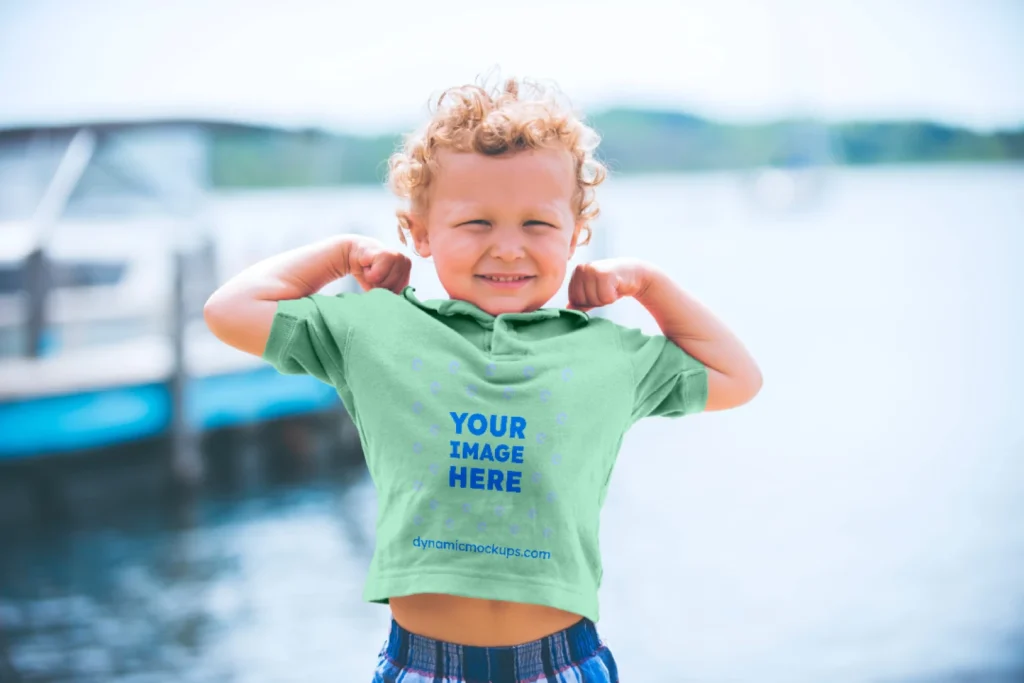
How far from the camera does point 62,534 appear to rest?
7.52 m

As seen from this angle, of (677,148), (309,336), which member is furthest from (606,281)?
(677,148)

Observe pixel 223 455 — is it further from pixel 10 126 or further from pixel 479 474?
pixel 479 474

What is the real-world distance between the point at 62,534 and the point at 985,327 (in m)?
13.4

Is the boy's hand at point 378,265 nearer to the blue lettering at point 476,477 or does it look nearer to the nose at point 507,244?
the nose at point 507,244

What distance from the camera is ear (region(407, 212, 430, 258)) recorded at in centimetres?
158

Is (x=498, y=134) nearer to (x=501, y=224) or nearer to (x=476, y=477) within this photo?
(x=501, y=224)

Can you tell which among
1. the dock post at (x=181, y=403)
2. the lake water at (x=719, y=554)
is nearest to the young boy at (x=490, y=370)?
the lake water at (x=719, y=554)

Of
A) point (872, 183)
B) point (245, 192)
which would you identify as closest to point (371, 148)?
point (245, 192)

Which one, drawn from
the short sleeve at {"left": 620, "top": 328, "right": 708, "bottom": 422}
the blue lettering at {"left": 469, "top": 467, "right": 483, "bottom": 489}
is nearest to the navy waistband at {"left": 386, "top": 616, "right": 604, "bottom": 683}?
the blue lettering at {"left": 469, "top": 467, "right": 483, "bottom": 489}

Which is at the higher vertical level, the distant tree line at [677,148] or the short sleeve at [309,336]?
the distant tree line at [677,148]

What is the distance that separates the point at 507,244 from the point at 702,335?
1.12 feet

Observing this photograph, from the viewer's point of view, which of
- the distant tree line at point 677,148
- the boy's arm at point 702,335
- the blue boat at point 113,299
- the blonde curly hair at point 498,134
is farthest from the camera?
the distant tree line at point 677,148

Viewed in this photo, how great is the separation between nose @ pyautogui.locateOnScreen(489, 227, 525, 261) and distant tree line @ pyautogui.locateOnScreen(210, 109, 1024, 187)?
1.02 ft

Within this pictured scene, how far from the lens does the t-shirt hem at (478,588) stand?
135 cm
